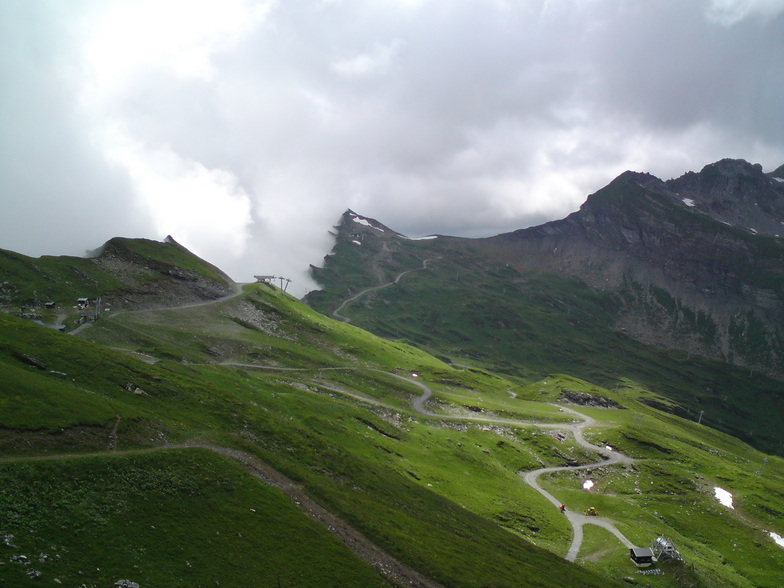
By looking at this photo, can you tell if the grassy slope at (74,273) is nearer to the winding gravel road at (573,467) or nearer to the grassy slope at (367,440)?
the grassy slope at (367,440)

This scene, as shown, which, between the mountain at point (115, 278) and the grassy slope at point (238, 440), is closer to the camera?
the grassy slope at point (238, 440)

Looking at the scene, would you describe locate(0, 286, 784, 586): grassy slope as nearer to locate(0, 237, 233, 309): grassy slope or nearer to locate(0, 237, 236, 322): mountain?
locate(0, 237, 236, 322): mountain

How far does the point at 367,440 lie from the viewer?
87688 millimetres

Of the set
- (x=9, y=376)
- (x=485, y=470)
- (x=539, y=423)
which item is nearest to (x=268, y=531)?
(x=9, y=376)

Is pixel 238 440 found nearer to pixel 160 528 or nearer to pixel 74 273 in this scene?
pixel 160 528

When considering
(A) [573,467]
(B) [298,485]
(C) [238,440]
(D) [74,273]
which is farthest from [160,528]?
(D) [74,273]

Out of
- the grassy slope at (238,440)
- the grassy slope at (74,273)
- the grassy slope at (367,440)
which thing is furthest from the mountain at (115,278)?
the grassy slope at (238,440)

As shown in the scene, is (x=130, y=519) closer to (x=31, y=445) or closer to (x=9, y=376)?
(x=31, y=445)

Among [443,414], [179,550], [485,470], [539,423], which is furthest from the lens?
[539,423]

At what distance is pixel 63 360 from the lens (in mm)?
55656

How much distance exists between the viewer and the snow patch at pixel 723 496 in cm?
10864

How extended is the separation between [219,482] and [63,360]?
92.5ft

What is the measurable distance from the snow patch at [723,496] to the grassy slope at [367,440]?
2568 millimetres

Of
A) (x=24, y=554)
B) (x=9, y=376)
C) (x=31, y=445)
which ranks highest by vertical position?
(x=9, y=376)
